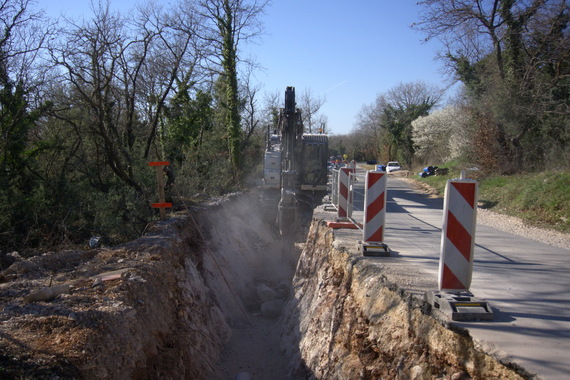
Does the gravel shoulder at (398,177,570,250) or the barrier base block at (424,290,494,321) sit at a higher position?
the barrier base block at (424,290,494,321)

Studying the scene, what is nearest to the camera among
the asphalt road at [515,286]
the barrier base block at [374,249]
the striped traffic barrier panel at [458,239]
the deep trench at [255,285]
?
the asphalt road at [515,286]

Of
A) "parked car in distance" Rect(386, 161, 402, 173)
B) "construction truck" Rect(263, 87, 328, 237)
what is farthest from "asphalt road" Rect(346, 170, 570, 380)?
"parked car in distance" Rect(386, 161, 402, 173)

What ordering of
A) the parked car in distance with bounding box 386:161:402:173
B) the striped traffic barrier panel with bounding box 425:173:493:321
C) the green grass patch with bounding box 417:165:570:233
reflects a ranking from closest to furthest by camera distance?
the striped traffic barrier panel with bounding box 425:173:493:321
the green grass patch with bounding box 417:165:570:233
the parked car in distance with bounding box 386:161:402:173

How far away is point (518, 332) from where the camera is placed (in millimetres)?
3799

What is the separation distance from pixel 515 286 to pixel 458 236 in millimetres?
1731

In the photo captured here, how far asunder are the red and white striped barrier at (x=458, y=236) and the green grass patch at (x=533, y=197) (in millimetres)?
7270

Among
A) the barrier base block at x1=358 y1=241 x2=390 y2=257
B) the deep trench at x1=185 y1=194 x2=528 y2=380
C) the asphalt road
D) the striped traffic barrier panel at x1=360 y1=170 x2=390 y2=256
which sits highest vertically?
the striped traffic barrier panel at x1=360 y1=170 x2=390 y2=256

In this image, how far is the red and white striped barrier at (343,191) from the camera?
878cm

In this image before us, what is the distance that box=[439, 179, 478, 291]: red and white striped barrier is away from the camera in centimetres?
429

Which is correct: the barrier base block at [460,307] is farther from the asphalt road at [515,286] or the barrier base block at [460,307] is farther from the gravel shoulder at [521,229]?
the gravel shoulder at [521,229]

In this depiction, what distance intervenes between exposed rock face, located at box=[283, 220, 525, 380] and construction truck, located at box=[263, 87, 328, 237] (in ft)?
18.0

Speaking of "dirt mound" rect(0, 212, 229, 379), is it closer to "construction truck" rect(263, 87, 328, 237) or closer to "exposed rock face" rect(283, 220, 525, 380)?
"exposed rock face" rect(283, 220, 525, 380)

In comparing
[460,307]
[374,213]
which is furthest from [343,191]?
[460,307]

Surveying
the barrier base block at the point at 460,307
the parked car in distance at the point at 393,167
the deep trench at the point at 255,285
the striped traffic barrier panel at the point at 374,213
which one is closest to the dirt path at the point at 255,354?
the deep trench at the point at 255,285
